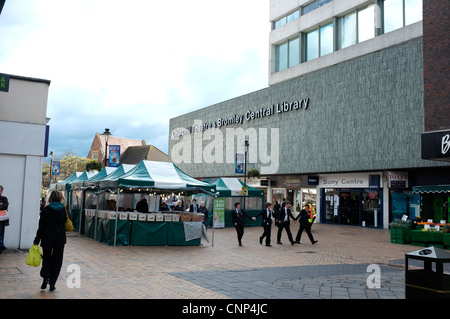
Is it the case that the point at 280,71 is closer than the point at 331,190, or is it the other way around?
the point at 331,190

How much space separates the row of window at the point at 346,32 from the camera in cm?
2809

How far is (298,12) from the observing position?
37.5 meters

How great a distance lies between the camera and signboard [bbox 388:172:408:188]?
82.4ft

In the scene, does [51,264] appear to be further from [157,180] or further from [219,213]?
[219,213]

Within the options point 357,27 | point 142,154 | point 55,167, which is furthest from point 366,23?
point 142,154

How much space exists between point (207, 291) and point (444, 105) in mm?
16812

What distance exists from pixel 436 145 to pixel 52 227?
15.6m

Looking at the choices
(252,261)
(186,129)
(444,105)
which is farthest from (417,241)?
(186,129)

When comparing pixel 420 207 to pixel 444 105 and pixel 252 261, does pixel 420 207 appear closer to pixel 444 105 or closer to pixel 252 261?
pixel 444 105

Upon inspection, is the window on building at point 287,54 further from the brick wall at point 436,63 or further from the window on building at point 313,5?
the brick wall at point 436,63

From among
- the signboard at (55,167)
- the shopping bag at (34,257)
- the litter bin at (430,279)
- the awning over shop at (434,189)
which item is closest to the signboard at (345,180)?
the awning over shop at (434,189)

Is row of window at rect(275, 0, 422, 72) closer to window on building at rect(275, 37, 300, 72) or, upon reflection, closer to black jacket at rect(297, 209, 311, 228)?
window on building at rect(275, 37, 300, 72)

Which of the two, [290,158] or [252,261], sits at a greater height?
[290,158]
